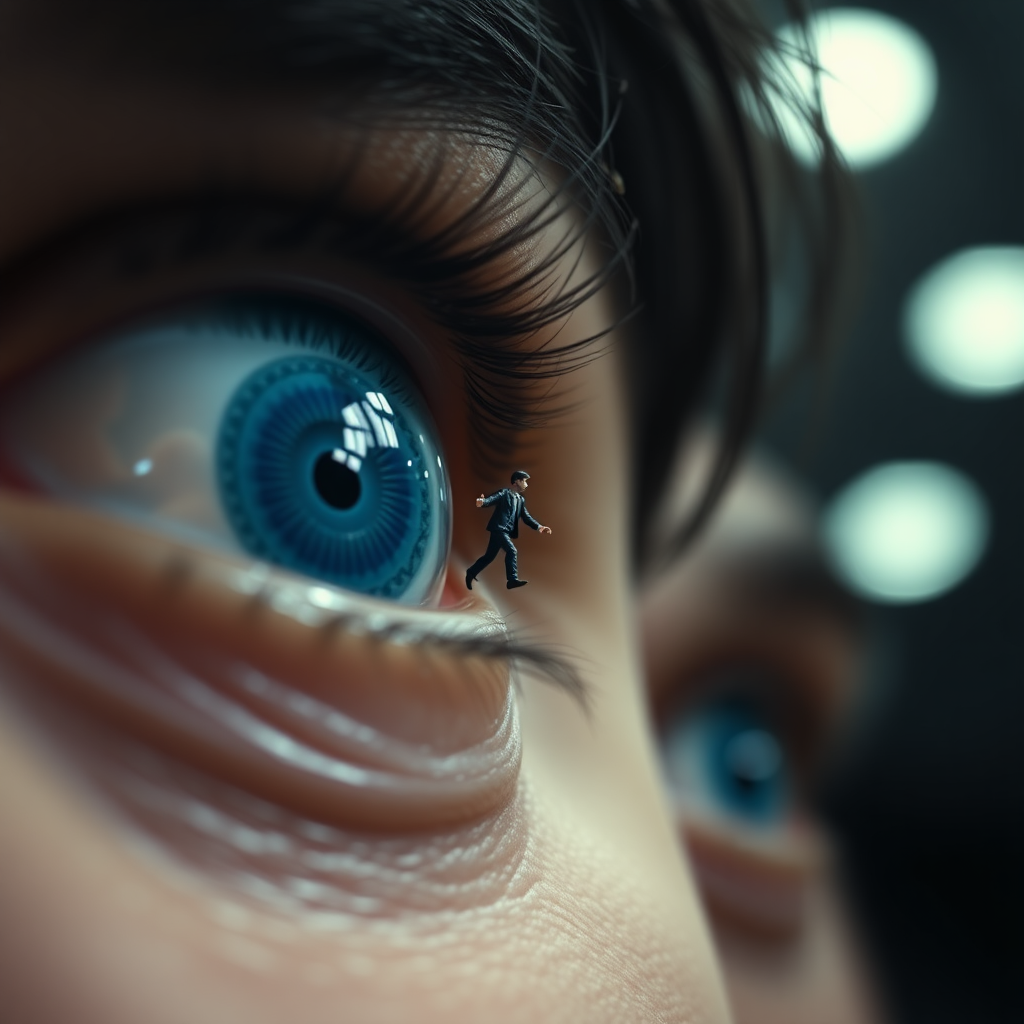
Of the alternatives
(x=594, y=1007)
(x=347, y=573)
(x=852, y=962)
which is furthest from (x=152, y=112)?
(x=852, y=962)

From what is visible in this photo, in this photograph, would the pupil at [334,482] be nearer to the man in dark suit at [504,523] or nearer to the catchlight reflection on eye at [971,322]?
the man in dark suit at [504,523]

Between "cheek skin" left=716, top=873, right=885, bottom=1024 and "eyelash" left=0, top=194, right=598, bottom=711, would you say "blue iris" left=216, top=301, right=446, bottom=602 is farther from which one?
"cheek skin" left=716, top=873, right=885, bottom=1024

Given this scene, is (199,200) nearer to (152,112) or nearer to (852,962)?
(152,112)

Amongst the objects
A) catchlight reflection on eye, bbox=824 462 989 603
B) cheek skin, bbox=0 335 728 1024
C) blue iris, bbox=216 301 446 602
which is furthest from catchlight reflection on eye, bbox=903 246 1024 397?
blue iris, bbox=216 301 446 602

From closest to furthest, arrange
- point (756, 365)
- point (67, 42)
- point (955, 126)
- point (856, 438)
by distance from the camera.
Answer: point (67, 42)
point (756, 365)
point (955, 126)
point (856, 438)

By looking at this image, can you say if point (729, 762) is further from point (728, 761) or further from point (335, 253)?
point (335, 253)

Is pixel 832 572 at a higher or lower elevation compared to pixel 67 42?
higher

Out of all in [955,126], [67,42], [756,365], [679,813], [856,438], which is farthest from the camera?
[856,438]

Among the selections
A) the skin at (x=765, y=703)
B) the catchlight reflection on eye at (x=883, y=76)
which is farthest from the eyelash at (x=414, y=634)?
the catchlight reflection on eye at (x=883, y=76)
